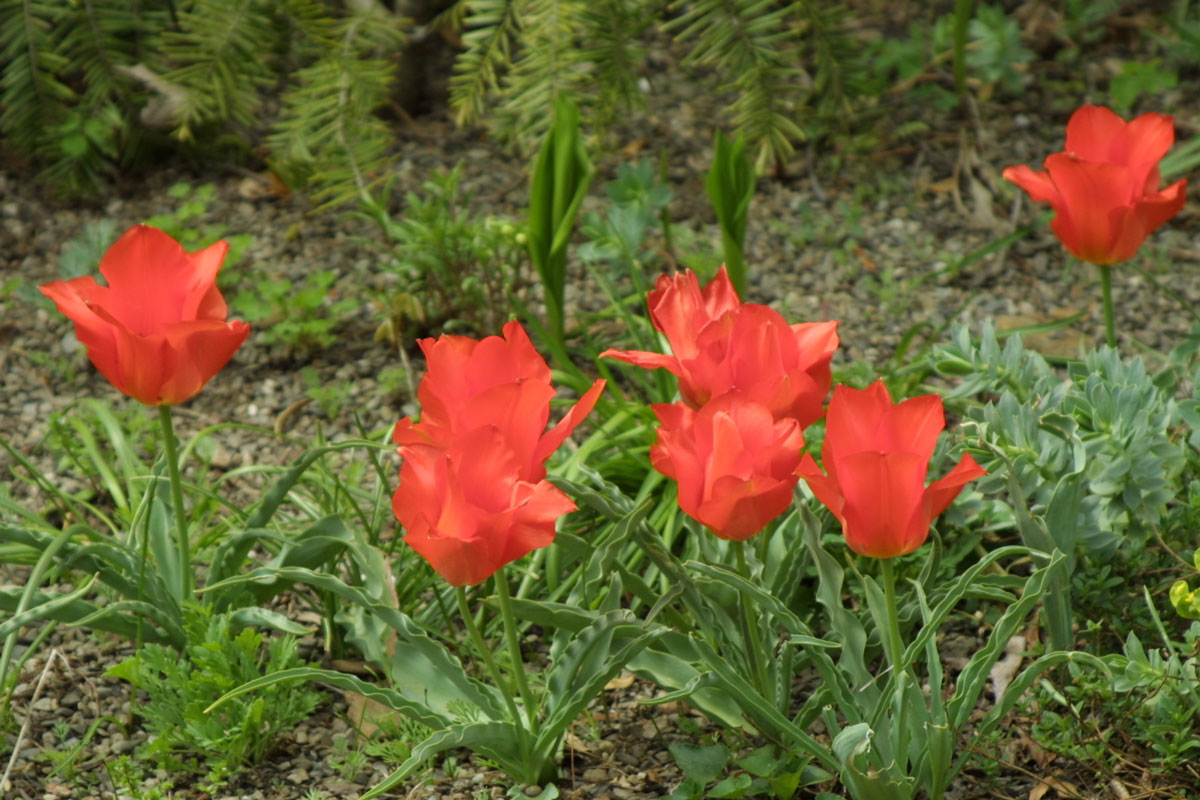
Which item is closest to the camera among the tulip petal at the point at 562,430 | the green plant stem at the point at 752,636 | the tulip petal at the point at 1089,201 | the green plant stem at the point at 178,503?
the tulip petal at the point at 562,430

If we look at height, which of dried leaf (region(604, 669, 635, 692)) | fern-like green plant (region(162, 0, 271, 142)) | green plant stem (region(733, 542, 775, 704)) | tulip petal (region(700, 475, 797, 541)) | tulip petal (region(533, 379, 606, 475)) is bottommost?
dried leaf (region(604, 669, 635, 692))

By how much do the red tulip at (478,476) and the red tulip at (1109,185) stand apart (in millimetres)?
876

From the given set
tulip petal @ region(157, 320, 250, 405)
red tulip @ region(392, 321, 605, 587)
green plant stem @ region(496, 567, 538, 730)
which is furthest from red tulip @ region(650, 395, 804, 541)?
tulip petal @ region(157, 320, 250, 405)

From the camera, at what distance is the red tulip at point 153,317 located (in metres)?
1.56

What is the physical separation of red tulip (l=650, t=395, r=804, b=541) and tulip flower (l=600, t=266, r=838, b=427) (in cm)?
5

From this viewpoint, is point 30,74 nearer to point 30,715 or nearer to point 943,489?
point 30,715

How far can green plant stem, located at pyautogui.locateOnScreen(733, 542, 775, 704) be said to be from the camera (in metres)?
1.51

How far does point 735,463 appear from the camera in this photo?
4.27ft

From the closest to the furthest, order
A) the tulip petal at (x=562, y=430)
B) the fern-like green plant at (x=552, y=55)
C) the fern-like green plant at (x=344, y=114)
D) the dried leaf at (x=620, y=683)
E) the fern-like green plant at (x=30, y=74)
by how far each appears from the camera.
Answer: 1. the tulip petal at (x=562, y=430)
2. the dried leaf at (x=620, y=683)
3. the fern-like green plant at (x=552, y=55)
4. the fern-like green plant at (x=344, y=114)
5. the fern-like green plant at (x=30, y=74)

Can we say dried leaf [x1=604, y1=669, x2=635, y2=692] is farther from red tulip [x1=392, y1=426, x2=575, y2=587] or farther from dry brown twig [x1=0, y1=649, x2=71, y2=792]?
dry brown twig [x1=0, y1=649, x2=71, y2=792]

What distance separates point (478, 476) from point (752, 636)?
1.55 feet

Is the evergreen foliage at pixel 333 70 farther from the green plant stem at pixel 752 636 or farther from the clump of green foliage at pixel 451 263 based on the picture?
the green plant stem at pixel 752 636

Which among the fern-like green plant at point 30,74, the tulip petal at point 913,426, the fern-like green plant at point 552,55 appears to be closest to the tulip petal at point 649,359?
the tulip petal at point 913,426

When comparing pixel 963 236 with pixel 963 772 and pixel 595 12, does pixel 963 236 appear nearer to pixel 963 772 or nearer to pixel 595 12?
pixel 595 12
